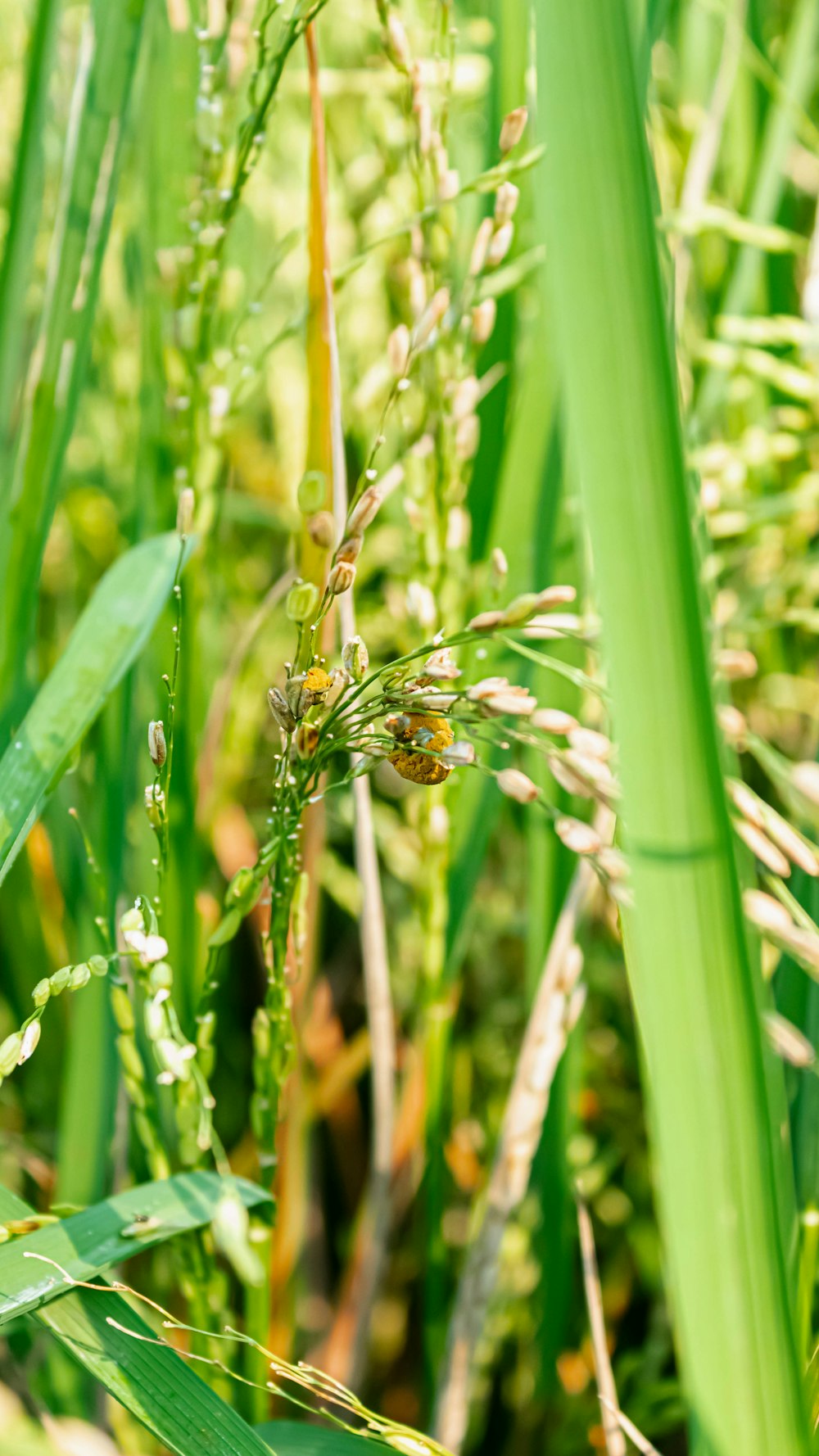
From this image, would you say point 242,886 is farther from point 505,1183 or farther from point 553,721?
point 505,1183

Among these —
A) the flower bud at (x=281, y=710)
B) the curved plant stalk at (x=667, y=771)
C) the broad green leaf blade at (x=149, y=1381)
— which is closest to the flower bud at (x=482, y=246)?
the curved plant stalk at (x=667, y=771)

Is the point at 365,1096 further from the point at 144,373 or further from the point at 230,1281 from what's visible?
the point at 144,373

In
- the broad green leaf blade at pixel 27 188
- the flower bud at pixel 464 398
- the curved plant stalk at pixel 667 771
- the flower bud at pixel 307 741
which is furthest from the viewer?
the broad green leaf blade at pixel 27 188

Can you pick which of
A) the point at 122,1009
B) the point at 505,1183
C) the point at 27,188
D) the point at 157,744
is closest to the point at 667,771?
the point at 157,744

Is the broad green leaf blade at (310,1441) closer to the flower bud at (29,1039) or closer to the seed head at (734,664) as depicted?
the flower bud at (29,1039)

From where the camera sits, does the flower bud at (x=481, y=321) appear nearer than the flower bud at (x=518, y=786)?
No

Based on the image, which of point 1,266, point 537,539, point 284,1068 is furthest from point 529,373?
point 284,1068

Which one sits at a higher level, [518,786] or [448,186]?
[448,186]
